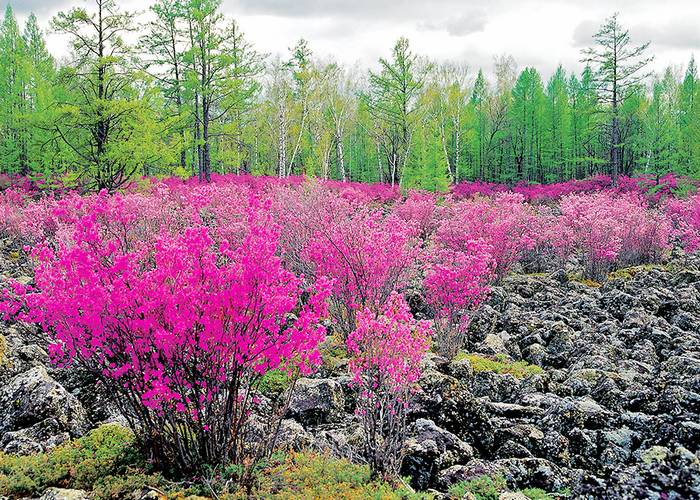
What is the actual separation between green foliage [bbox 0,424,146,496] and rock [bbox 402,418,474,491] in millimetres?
2057

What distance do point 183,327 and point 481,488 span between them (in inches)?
95.4

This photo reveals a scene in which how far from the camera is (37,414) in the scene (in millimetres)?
4785

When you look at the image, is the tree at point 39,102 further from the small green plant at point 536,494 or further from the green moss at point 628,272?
the small green plant at point 536,494

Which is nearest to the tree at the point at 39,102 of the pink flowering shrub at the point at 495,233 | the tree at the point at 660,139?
the pink flowering shrub at the point at 495,233

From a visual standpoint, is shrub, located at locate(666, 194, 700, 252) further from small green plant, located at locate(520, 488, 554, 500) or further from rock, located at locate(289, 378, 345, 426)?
small green plant, located at locate(520, 488, 554, 500)

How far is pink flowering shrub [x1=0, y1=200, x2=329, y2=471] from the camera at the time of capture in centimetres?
365

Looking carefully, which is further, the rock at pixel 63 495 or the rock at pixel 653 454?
the rock at pixel 653 454

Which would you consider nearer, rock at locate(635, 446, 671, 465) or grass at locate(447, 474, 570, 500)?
grass at locate(447, 474, 570, 500)

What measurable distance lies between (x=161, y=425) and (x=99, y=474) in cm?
58

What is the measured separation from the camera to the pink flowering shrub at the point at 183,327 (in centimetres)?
365

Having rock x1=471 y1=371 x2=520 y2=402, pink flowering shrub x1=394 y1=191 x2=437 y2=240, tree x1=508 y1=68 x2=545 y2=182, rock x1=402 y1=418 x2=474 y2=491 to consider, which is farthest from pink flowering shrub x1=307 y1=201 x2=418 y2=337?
tree x1=508 y1=68 x2=545 y2=182

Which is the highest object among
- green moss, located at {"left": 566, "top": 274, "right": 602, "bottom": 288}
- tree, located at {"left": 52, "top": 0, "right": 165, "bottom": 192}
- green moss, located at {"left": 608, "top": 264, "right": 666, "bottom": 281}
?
tree, located at {"left": 52, "top": 0, "right": 165, "bottom": 192}

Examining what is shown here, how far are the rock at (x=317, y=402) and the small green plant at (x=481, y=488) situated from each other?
1.59 m

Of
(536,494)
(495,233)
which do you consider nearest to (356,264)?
(536,494)
